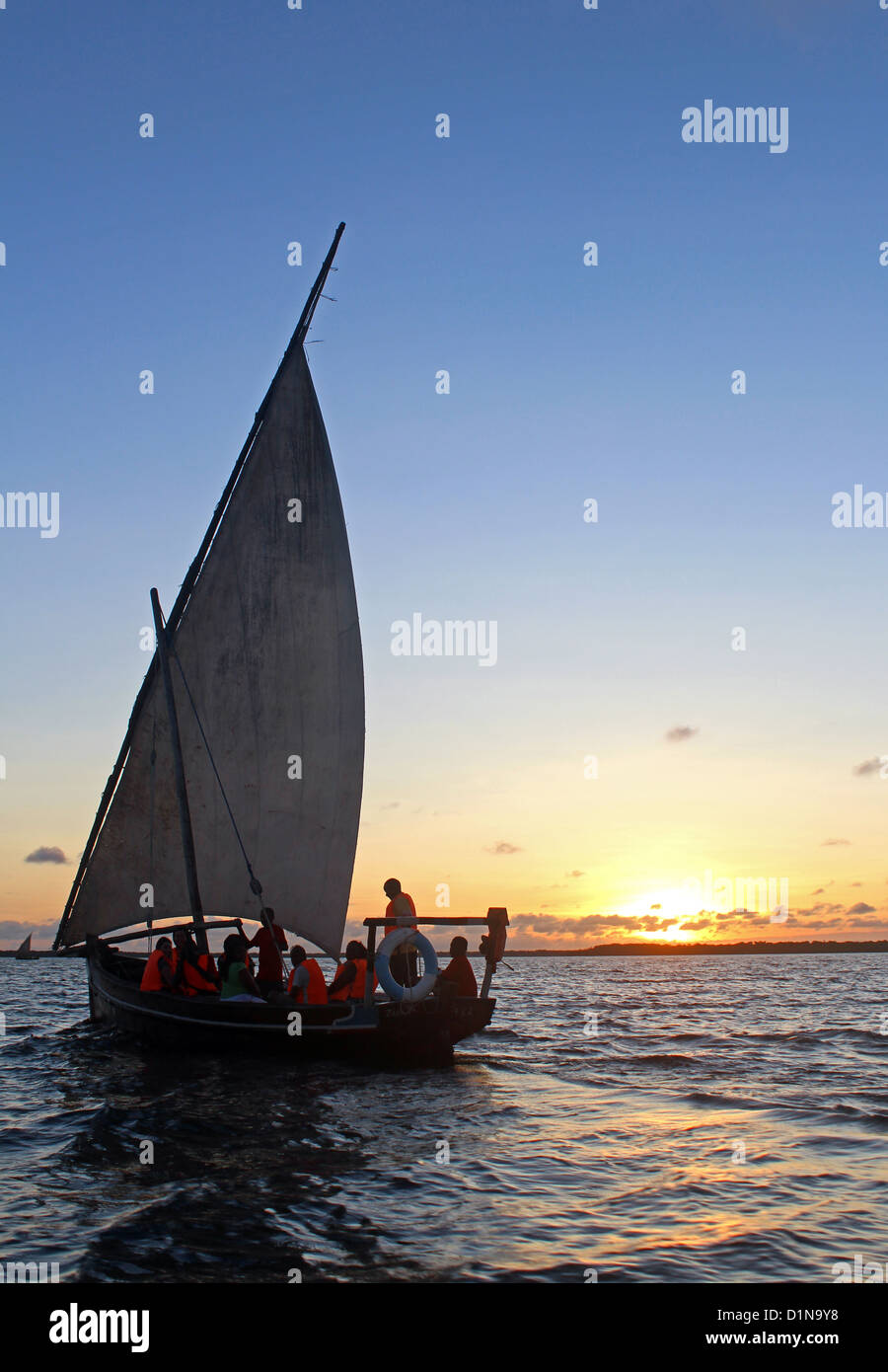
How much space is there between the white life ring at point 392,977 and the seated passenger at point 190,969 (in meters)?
5.13

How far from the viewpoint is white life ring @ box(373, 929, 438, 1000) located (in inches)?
828

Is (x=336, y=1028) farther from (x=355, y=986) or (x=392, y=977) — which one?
(x=392, y=977)

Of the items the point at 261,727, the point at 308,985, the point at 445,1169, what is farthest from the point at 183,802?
the point at 445,1169

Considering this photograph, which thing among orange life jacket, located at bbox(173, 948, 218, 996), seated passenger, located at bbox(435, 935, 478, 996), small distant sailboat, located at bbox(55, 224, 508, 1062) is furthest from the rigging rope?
seated passenger, located at bbox(435, 935, 478, 996)

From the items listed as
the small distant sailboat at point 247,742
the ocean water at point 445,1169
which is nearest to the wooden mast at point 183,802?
the small distant sailboat at point 247,742

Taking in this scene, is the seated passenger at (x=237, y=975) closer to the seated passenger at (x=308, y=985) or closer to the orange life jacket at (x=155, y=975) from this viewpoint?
the seated passenger at (x=308, y=985)

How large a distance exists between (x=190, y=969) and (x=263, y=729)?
600 cm

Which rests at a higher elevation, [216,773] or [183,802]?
[216,773]

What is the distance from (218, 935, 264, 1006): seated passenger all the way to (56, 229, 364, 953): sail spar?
2951 millimetres

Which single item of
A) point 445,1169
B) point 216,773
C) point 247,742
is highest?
point 247,742

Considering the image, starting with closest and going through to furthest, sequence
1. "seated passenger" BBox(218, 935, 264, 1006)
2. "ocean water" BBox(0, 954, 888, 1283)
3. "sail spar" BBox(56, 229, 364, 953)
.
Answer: "ocean water" BBox(0, 954, 888, 1283), "seated passenger" BBox(218, 935, 264, 1006), "sail spar" BBox(56, 229, 364, 953)

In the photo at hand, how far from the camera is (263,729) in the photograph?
25.8 metres

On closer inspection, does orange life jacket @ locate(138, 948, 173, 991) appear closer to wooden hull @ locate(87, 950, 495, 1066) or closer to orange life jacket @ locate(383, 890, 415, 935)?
wooden hull @ locate(87, 950, 495, 1066)

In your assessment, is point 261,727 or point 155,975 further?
point 261,727
